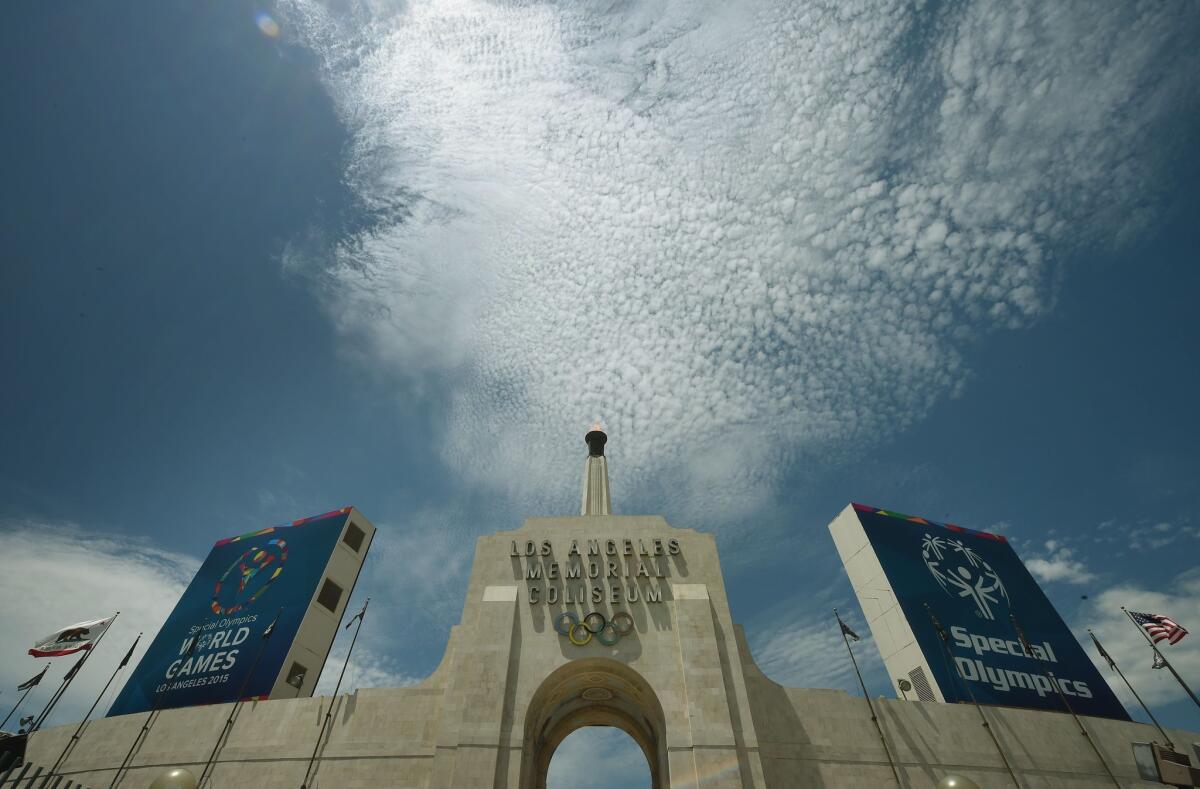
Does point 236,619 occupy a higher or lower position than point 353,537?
lower

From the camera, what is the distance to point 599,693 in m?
32.4

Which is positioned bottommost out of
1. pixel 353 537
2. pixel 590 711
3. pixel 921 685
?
pixel 590 711

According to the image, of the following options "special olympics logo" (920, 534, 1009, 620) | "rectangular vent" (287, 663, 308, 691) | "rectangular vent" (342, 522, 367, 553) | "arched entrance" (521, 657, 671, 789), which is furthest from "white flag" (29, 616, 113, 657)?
"special olympics logo" (920, 534, 1009, 620)

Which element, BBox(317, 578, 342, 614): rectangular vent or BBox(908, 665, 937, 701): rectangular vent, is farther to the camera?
BBox(317, 578, 342, 614): rectangular vent

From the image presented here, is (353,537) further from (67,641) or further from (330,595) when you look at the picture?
(67,641)

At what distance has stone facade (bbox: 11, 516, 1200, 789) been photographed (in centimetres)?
2502

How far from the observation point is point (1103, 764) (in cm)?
2962

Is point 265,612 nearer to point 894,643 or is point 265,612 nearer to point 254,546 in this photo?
point 254,546

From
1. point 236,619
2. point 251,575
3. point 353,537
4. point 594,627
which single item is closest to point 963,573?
point 594,627

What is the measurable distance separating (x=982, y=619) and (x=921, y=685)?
29.2 feet

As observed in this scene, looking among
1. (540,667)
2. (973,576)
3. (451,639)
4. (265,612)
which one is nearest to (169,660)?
(265,612)

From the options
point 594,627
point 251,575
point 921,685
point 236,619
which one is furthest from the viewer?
point 251,575

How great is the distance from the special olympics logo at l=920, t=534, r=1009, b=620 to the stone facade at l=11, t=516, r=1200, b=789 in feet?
39.4

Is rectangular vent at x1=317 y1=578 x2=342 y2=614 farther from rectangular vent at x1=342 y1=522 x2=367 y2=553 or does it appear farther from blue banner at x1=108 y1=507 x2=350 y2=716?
rectangular vent at x1=342 y1=522 x2=367 y2=553
